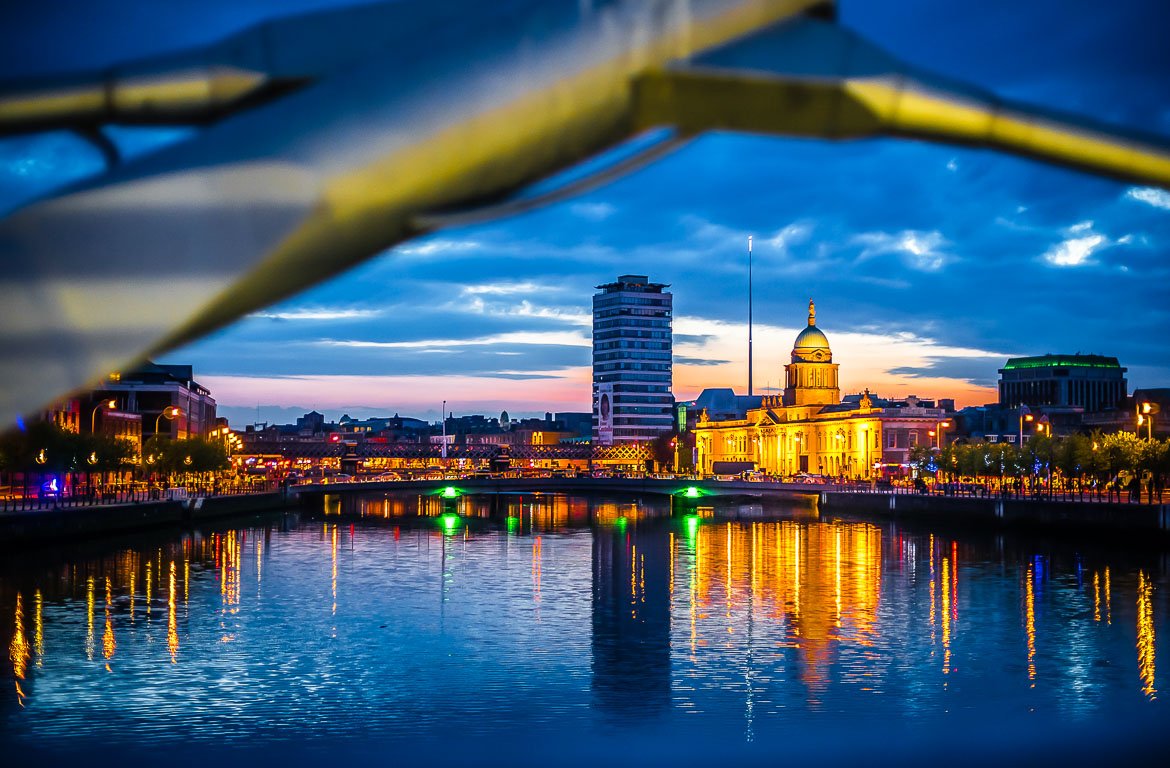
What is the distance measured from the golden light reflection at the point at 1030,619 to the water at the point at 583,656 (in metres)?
0.16

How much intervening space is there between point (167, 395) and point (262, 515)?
30.9 m

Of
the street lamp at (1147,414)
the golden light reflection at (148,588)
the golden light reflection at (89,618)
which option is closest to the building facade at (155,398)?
the golden light reflection at (148,588)

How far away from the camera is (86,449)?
74.5 meters

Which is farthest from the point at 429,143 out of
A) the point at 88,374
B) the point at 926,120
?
the point at 926,120

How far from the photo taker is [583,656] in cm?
3431

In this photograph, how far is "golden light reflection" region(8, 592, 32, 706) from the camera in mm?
29200

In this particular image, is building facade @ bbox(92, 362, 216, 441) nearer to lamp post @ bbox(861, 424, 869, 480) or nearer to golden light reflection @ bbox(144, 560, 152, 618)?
golden light reflection @ bbox(144, 560, 152, 618)

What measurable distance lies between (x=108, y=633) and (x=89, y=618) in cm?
293

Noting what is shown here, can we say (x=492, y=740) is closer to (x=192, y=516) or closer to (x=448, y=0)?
(x=448, y=0)

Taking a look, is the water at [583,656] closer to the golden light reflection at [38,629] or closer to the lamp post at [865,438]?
the golden light reflection at [38,629]

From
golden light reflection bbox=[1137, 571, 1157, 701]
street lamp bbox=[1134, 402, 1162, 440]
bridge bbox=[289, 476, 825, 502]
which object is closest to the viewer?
golden light reflection bbox=[1137, 571, 1157, 701]

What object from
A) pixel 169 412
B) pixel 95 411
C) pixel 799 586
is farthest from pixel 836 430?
pixel 799 586

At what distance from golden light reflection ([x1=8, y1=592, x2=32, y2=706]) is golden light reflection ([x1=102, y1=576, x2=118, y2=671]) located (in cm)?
179

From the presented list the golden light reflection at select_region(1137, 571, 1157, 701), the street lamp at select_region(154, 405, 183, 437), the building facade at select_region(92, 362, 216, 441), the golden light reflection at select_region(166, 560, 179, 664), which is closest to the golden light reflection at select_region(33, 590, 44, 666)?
the golden light reflection at select_region(166, 560, 179, 664)
